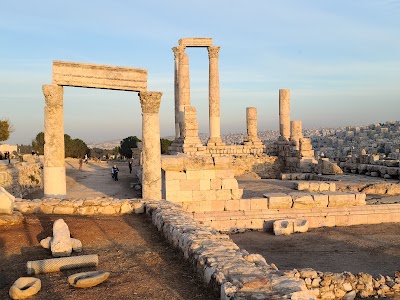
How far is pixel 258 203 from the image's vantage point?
14328 mm

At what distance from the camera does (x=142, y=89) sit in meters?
13.4

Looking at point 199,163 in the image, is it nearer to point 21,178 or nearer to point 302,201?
point 302,201

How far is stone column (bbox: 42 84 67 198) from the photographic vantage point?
1277 centimetres

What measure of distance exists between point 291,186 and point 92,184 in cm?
1097

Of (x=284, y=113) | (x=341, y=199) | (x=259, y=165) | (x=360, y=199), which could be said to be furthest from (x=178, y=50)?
(x=360, y=199)

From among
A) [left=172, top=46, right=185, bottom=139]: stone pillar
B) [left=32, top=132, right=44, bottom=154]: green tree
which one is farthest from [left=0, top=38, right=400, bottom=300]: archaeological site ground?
[left=32, top=132, right=44, bottom=154]: green tree

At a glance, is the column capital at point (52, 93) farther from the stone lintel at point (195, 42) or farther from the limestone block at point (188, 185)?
the stone lintel at point (195, 42)

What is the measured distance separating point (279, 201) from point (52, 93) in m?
8.14

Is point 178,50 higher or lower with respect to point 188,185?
higher

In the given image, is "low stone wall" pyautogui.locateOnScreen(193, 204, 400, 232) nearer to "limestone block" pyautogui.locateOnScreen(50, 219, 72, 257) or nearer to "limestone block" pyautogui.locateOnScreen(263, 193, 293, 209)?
"limestone block" pyautogui.locateOnScreen(263, 193, 293, 209)

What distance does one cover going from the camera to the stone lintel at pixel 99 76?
42.0 ft

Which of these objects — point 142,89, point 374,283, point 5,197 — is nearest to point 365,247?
point 374,283

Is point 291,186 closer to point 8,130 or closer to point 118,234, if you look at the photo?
point 118,234

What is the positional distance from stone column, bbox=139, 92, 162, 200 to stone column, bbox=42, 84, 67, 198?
252 cm
